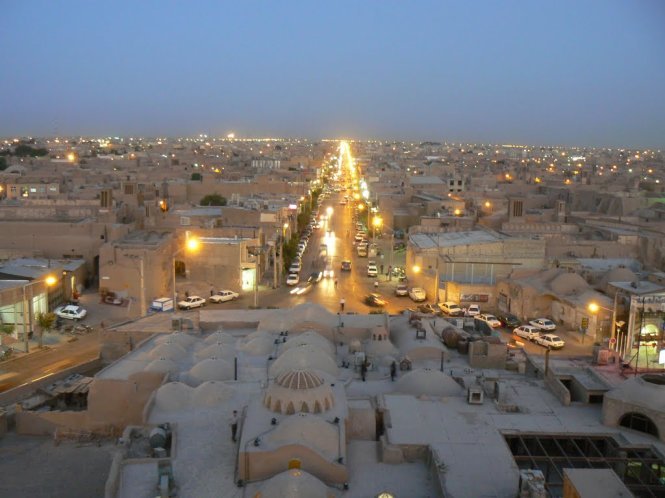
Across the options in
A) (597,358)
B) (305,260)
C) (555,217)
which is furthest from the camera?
(555,217)

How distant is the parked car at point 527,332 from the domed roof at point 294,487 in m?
12.7

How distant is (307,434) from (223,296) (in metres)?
15.2

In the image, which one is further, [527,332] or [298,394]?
[527,332]

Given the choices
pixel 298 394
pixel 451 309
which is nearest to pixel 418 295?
pixel 451 309

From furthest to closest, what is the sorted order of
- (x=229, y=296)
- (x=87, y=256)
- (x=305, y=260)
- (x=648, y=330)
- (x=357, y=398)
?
1. (x=305, y=260)
2. (x=87, y=256)
3. (x=229, y=296)
4. (x=648, y=330)
5. (x=357, y=398)

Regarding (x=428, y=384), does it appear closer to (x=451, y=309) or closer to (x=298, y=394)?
(x=298, y=394)

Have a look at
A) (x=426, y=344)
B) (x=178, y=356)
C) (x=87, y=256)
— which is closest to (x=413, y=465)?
(x=426, y=344)

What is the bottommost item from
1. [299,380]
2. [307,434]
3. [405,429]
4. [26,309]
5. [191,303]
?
[191,303]

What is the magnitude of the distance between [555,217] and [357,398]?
2809cm

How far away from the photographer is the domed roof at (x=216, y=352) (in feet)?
57.3

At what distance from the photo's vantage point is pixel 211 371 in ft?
53.8

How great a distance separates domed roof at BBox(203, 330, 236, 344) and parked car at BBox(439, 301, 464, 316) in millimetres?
8704

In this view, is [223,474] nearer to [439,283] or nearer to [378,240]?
[439,283]

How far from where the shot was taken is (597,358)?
17.3m
